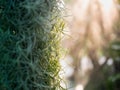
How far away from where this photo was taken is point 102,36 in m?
7.52

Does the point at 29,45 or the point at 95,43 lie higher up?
the point at 95,43

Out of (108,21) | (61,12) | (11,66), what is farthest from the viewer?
(108,21)

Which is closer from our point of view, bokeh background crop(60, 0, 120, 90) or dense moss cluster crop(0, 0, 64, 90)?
dense moss cluster crop(0, 0, 64, 90)

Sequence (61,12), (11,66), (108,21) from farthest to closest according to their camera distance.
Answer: (108,21) < (61,12) < (11,66)

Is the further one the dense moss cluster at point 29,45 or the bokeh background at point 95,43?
the bokeh background at point 95,43

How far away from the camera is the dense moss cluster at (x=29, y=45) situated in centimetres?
118

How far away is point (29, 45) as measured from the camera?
1.20 meters

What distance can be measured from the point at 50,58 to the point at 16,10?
0.65ft

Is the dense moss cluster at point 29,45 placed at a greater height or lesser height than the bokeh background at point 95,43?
lesser

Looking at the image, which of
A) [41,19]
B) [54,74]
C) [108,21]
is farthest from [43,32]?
[108,21]

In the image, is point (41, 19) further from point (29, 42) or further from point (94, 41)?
point (94, 41)

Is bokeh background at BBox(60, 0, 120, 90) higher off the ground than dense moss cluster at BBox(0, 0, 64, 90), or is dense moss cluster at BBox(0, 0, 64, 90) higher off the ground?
bokeh background at BBox(60, 0, 120, 90)

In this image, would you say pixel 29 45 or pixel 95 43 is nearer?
pixel 29 45

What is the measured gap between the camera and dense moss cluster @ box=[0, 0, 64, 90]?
1.18 metres
